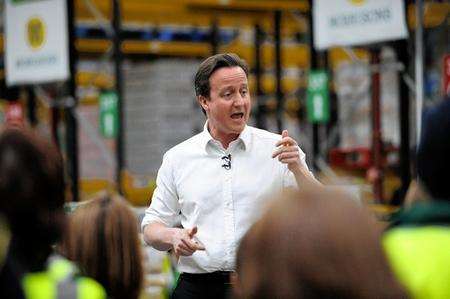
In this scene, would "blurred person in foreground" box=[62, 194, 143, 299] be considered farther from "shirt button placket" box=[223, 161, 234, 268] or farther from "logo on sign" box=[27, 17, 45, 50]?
"logo on sign" box=[27, 17, 45, 50]

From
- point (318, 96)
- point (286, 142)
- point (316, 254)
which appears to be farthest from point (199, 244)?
point (318, 96)

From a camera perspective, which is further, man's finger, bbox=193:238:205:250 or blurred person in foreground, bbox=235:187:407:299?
man's finger, bbox=193:238:205:250

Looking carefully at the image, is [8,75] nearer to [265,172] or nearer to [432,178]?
[265,172]

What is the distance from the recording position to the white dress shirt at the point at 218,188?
13.4 ft

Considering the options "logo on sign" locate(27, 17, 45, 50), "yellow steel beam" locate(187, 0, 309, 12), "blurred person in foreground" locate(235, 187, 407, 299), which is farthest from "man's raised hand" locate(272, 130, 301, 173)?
"yellow steel beam" locate(187, 0, 309, 12)

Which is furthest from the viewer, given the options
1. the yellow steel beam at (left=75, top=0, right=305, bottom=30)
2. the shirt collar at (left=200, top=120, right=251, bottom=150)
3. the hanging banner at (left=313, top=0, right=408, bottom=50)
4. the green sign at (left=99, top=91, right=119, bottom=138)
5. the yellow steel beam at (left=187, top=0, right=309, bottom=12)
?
the yellow steel beam at (left=75, top=0, right=305, bottom=30)

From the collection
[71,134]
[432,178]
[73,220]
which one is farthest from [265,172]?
[71,134]

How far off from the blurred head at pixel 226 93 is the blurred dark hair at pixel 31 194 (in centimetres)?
184

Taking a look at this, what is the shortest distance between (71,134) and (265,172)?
10209 millimetres

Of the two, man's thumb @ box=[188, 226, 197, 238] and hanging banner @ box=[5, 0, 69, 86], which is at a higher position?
hanging banner @ box=[5, 0, 69, 86]

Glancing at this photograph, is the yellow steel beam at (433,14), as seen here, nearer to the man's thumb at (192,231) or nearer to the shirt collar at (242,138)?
the shirt collar at (242,138)

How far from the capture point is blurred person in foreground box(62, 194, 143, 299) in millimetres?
2826

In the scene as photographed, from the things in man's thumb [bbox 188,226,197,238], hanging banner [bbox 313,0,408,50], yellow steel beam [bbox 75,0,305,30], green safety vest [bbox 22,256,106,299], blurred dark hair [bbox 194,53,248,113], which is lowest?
man's thumb [bbox 188,226,197,238]

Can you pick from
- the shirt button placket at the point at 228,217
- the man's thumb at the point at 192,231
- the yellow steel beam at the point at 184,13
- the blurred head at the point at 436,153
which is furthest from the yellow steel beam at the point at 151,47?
the blurred head at the point at 436,153
